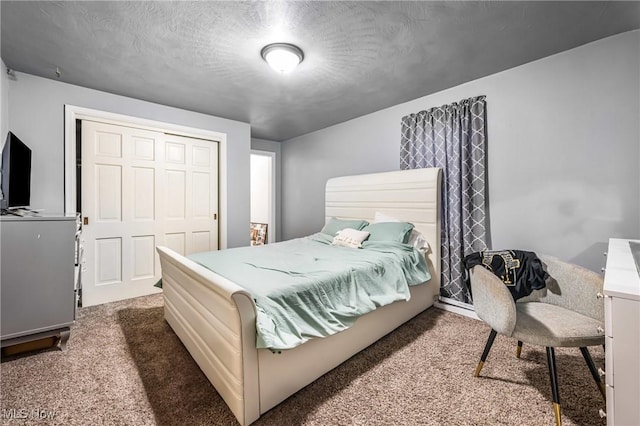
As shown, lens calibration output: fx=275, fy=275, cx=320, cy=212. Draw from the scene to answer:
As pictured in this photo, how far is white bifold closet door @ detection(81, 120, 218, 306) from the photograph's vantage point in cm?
322

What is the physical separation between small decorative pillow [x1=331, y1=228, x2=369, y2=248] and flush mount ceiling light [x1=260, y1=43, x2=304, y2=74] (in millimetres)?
1792

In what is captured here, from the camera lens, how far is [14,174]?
2146mm

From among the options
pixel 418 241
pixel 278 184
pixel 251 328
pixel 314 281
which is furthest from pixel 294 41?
pixel 278 184

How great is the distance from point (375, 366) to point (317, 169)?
11.5 feet

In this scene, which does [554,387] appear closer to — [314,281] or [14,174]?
[314,281]

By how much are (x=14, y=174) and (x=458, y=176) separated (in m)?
3.95

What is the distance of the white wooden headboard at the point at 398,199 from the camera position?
9.84 ft

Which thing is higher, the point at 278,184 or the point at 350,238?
the point at 278,184

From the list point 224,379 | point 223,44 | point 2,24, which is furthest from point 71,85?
point 224,379

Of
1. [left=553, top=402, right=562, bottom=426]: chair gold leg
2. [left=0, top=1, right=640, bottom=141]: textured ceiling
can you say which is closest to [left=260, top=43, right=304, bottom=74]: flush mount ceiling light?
[left=0, top=1, right=640, bottom=141]: textured ceiling

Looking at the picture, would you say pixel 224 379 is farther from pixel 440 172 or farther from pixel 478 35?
pixel 478 35

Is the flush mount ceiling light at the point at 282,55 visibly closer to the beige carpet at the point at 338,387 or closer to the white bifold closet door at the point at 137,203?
the white bifold closet door at the point at 137,203

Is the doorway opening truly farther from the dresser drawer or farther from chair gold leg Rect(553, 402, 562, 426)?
the dresser drawer

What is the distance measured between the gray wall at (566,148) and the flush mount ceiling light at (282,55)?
5.96ft
